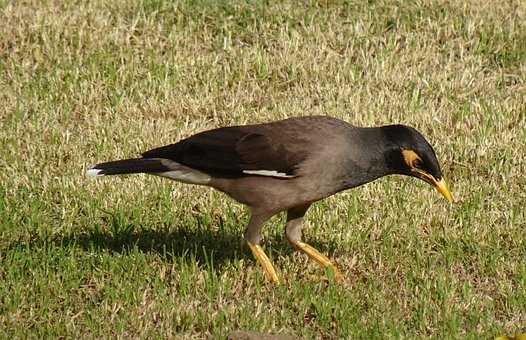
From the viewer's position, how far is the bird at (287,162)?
6.96 metres

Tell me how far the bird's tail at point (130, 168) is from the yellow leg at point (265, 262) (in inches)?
30.0

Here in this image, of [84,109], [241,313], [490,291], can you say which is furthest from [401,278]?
[84,109]

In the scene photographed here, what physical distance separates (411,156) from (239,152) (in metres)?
1.06

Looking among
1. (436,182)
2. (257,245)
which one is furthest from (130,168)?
(436,182)

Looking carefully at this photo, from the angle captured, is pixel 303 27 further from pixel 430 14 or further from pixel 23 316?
pixel 23 316

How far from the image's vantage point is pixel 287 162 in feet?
22.9

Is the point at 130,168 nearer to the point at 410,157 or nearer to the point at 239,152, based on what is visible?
the point at 239,152

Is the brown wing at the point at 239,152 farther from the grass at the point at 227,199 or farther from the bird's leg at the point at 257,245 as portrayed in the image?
the grass at the point at 227,199

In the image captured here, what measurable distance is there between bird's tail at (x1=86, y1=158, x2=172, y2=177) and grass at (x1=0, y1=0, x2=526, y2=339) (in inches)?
22.2

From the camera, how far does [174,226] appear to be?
7.95m

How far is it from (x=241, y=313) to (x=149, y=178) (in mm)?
2138

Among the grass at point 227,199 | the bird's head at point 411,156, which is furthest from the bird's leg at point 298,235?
the bird's head at point 411,156

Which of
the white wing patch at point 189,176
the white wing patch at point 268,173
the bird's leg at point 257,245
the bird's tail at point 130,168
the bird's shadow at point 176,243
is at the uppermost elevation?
the white wing patch at point 268,173

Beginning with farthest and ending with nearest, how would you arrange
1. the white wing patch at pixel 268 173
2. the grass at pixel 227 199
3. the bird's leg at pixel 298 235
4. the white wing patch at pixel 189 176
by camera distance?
the bird's leg at pixel 298 235, the white wing patch at pixel 189 176, the white wing patch at pixel 268 173, the grass at pixel 227 199
